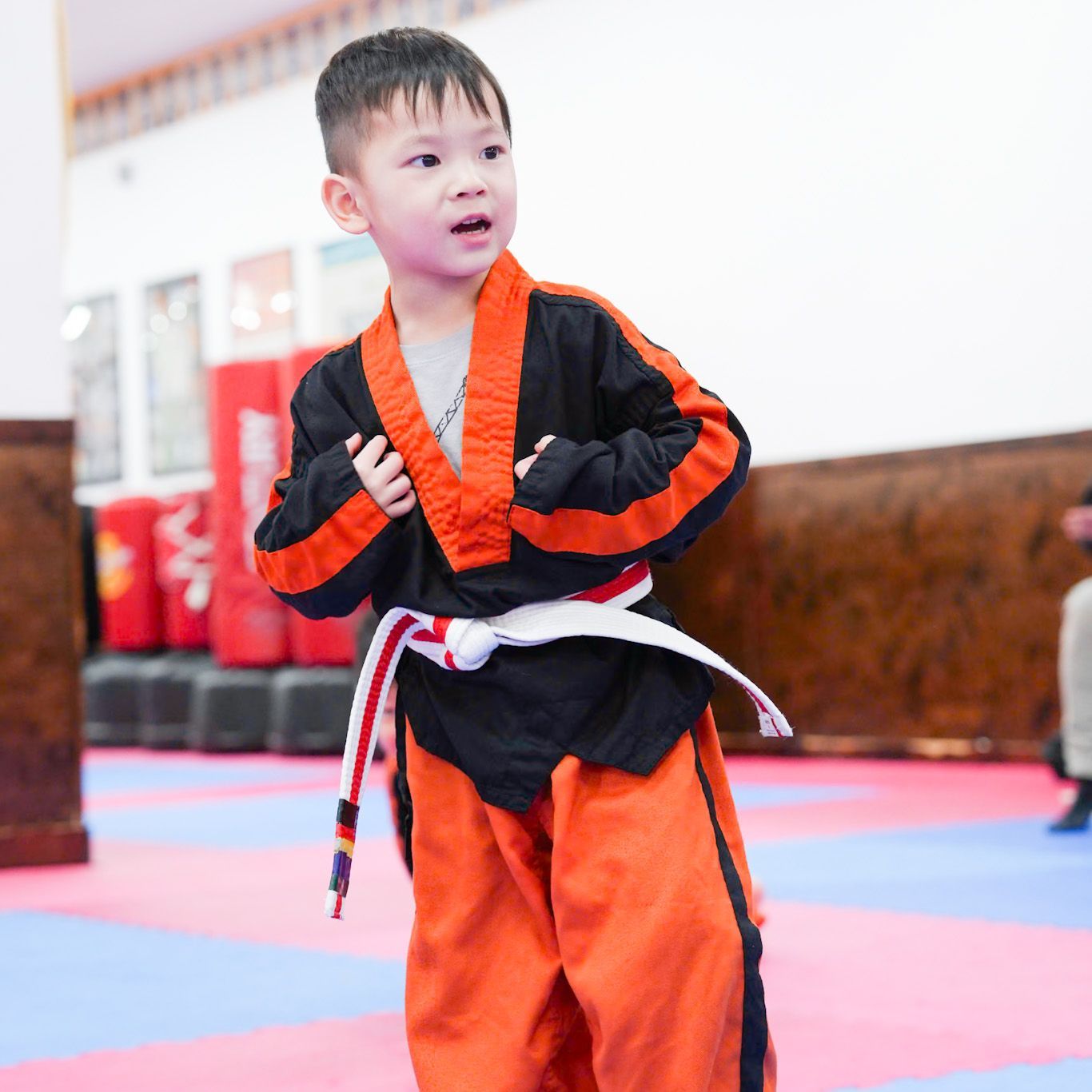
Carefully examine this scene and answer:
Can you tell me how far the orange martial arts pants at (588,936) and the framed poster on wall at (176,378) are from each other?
857 cm

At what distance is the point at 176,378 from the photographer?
A: 33.0ft

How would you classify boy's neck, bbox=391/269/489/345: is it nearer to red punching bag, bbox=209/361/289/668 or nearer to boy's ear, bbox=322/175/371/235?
boy's ear, bbox=322/175/371/235

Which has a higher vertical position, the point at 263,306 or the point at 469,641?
the point at 263,306

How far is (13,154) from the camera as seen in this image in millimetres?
4273

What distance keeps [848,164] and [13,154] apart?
3.50m

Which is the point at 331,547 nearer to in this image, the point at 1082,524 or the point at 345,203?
the point at 345,203

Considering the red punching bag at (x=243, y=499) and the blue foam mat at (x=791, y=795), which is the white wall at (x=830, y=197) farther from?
the blue foam mat at (x=791, y=795)

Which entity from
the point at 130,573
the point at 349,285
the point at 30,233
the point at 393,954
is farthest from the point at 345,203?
the point at 130,573

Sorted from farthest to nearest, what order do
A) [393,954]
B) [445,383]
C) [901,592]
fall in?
[901,592], [393,954], [445,383]

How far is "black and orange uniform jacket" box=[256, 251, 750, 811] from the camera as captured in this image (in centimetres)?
142

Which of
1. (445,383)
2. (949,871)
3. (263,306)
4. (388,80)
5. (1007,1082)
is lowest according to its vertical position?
(949,871)

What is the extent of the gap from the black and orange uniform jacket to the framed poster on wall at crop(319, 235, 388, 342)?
706 cm

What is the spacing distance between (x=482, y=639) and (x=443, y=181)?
0.40 meters

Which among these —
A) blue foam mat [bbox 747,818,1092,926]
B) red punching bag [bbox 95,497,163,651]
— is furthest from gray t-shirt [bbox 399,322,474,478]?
red punching bag [bbox 95,497,163,651]
